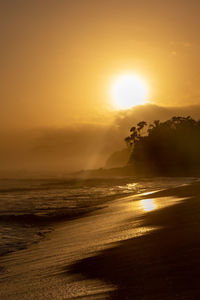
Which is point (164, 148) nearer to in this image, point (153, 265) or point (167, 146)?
point (167, 146)

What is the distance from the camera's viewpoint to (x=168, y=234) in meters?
8.52

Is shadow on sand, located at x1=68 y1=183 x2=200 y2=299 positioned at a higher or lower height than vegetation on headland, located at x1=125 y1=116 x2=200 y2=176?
lower

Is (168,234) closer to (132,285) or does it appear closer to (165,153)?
(132,285)

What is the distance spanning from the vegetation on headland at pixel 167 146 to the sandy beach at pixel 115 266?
84365 millimetres

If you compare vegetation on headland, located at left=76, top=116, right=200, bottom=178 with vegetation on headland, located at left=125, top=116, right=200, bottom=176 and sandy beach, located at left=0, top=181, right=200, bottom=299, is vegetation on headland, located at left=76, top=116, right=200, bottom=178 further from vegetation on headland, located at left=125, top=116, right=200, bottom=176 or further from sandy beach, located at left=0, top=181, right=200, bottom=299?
sandy beach, located at left=0, top=181, right=200, bottom=299

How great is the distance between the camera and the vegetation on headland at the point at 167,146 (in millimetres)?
95625

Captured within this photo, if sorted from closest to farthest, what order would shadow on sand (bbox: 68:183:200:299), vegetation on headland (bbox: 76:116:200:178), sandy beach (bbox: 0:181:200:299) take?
shadow on sand (bbox: 68:183:200:299), sandy beach (bbox: 0:181:200:299), vegetation on headland (bbox: 76:116:200:178)

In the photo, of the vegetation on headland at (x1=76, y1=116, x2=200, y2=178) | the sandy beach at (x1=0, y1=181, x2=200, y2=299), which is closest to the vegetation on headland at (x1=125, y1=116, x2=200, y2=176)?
the vegetation on headland at (x1=76, y1=116, x2=200, y2=178)

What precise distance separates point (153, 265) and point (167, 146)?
9462 cm

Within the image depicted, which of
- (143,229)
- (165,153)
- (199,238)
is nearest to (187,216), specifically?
(143,229)

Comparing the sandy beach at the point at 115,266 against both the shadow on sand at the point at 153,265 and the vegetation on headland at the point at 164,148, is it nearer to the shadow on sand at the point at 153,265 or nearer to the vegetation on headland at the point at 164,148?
the shadow on sand at the point at 153,265

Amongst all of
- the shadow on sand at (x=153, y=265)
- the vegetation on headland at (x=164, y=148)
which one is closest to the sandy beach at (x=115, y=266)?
the shadow on sand at (x=153, y=265)

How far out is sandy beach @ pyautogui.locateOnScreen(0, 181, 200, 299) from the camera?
508 cm

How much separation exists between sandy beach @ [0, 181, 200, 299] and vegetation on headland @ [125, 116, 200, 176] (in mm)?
84365
